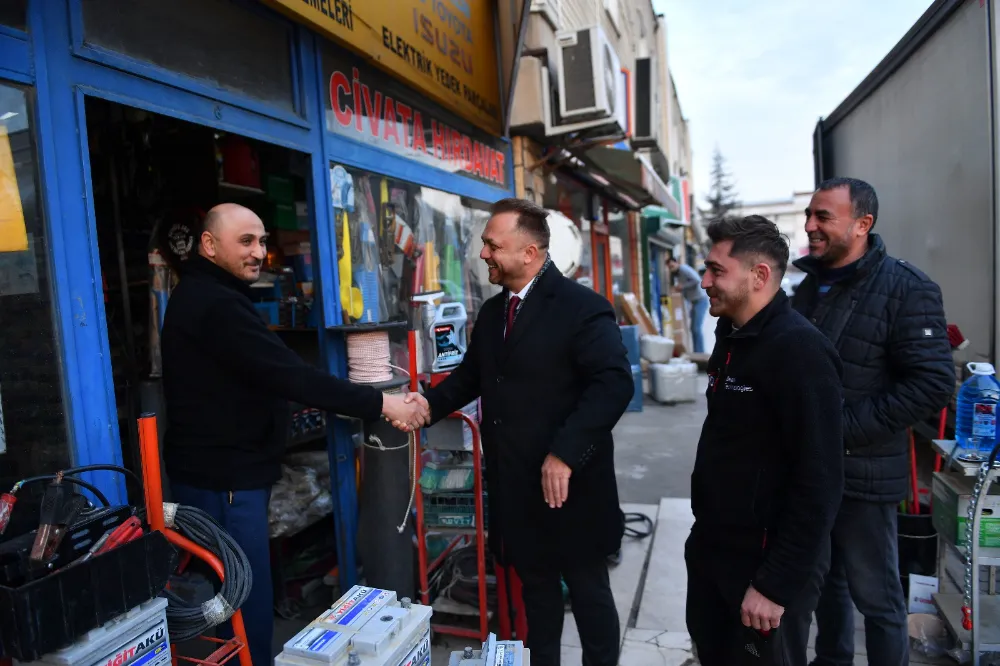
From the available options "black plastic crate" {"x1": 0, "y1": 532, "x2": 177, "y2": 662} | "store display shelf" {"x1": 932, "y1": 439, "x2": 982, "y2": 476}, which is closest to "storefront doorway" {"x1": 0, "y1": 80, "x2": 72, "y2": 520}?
"black plastic crate" {"x1": 0, "y1": 532, "x2": 177, "y2": 662}

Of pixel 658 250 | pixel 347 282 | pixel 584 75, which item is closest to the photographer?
pixel 347 282

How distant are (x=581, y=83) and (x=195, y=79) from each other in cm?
404

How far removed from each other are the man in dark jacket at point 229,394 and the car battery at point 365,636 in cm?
77

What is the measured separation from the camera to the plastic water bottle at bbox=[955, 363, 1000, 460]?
8.69 feet

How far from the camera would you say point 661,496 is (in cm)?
524

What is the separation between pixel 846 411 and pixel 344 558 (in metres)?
2.64

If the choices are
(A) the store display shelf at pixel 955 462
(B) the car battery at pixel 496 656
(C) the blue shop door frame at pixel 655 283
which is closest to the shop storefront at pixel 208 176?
(B) the car battery at pixel 496 656

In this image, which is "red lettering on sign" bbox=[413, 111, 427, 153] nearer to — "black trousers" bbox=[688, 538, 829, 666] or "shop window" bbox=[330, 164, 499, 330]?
"shop window" bbox=[330, 164, 499, 330]

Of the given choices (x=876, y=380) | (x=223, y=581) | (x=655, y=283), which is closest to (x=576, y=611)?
(x=223, y=581)

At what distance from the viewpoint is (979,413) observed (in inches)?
105

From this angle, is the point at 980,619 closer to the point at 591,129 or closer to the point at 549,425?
the point at 549,425

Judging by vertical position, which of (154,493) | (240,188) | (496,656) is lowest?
(496,656)

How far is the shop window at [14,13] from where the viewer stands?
192 cm

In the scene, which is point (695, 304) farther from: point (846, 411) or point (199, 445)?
point (199, 445)
